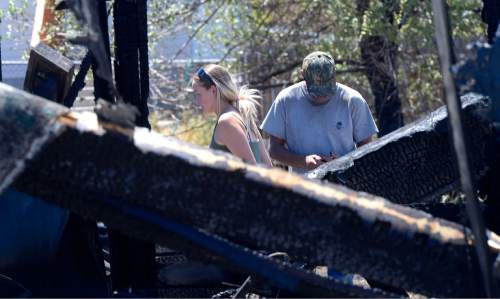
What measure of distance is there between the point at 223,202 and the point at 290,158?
3.27m

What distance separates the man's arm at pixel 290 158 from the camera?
16.4 feet

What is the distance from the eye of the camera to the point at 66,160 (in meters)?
1.90

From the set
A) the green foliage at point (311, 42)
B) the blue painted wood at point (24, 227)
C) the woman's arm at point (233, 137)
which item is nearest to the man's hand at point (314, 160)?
the woman's arm at point (233, 137)

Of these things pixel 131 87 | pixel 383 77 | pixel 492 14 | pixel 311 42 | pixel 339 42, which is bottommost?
pixel 131 87

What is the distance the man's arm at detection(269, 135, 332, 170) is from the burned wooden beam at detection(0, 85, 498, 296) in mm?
2970

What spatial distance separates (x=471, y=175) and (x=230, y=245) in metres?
0.56

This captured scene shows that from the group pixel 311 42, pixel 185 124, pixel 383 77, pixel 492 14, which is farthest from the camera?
pixel 185 124

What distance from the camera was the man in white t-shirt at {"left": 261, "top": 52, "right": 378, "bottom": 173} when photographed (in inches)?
200

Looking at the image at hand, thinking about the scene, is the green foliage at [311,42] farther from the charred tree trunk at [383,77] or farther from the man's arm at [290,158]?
the man's arm at [290,158]

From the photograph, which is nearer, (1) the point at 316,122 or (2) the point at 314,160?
(2) the point at 314,160

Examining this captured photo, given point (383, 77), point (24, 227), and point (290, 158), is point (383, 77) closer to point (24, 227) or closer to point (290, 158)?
point (290, 158)

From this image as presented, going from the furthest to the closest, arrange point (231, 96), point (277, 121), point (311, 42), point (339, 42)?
point (311, 42)
point (339, 42)
point (277, 121)
point (231, 96)

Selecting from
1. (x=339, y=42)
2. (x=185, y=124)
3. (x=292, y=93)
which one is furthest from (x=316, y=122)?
(x=185, y=124)

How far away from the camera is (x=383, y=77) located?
962 centimetres
